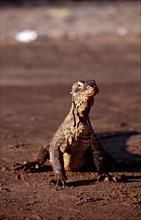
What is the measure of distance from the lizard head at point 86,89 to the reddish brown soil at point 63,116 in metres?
1.00

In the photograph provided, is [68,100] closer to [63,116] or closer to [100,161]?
[63,116]

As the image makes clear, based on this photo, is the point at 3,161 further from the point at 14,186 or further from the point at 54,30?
the point at 54,30

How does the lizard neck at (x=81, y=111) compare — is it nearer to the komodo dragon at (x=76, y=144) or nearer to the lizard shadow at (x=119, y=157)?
the komodo dragon at (x=76, y=144)

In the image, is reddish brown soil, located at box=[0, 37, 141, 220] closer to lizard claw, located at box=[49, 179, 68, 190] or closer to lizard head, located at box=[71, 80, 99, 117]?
lizard claw, located at box=[49, 179, 68, 190]

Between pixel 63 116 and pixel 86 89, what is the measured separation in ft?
15.2

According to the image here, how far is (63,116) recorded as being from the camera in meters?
11.8

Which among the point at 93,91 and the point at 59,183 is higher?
the point at 93,91

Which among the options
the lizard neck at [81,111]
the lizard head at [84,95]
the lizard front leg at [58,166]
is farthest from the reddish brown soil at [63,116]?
the lizard head at [84,95]

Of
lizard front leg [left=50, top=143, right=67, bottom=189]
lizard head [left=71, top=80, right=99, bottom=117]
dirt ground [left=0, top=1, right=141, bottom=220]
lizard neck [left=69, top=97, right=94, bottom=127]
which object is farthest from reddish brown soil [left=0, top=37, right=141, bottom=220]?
lizard head [left=71, top=80, right=99, bottom=117]

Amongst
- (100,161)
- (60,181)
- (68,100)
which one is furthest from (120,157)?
(68,100)

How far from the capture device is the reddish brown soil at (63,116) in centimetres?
674

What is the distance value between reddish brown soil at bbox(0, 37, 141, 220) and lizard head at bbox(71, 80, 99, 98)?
1.00m

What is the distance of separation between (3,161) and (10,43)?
11516 millimetres

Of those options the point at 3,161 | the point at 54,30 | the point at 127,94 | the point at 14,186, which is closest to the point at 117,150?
the point at 3,161
